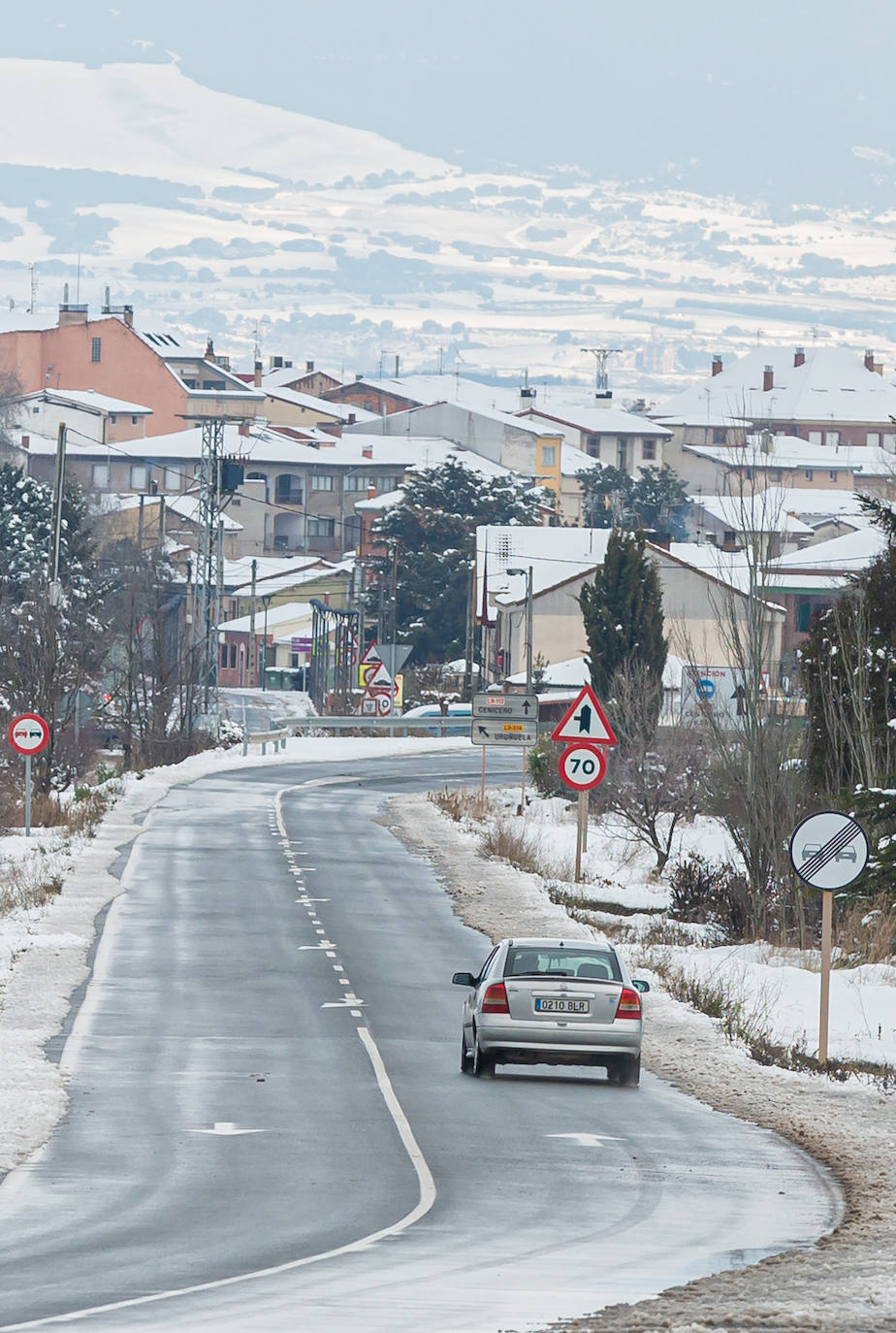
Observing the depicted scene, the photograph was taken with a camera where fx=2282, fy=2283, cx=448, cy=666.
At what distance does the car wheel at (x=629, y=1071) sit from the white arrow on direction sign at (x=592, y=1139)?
7.92 feet

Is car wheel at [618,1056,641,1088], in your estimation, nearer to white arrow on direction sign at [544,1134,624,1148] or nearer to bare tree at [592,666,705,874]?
white arrow on direction sign at [544,1134,624,1148]

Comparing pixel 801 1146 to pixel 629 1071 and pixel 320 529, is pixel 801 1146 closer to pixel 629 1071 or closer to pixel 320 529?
pixel 629 1071

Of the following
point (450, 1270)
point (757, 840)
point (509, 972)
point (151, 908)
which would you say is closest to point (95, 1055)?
point (509, 972)

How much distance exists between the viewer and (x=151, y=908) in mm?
31797

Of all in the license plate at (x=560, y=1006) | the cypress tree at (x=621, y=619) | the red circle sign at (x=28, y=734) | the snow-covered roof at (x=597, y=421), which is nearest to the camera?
the license plate at (x=560, y=1006)

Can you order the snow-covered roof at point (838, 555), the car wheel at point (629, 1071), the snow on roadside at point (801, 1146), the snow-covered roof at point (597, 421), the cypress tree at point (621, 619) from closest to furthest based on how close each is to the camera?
the snow on roadside at point (801, 1146) < the car wheel at point (629, 1071) < the cypress tree at point (621, 619) < the snow-covered roof at point (838, 555) < the snow-covered roof at point (597, 421)

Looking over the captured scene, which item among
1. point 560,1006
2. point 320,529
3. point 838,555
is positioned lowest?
point 560,1006

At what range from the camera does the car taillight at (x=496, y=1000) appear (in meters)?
18.8

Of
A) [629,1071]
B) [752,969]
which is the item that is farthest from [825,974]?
[752,969]

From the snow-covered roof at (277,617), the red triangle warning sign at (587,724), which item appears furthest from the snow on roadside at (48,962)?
Result: the snow-covered roof at (277,617)

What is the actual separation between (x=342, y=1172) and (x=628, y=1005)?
468 cm

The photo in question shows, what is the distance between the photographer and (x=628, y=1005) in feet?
61.7

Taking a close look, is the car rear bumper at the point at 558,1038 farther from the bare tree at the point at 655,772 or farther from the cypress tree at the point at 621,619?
the cypress tree at the point at 621,619

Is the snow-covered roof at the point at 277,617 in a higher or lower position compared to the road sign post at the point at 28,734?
higher
